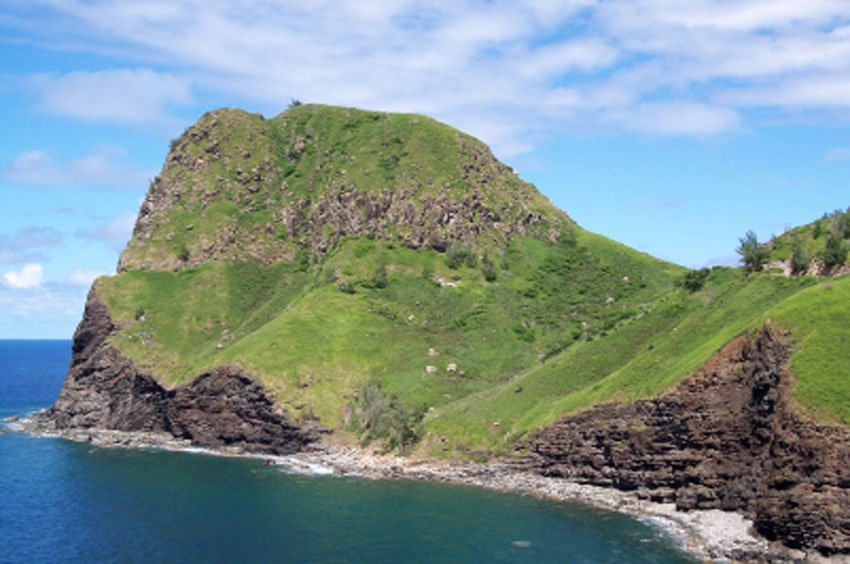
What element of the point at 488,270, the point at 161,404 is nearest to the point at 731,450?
the point at 488,270

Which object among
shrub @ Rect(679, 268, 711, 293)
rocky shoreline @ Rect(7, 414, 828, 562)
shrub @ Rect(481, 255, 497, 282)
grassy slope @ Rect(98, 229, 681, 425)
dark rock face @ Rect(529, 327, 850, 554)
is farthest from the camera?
shrub @ Rect(481, 255, 497, 282)

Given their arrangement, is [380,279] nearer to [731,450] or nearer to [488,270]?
[488,270]

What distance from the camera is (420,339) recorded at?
450 feet

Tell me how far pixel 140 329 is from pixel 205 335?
41.2 ft

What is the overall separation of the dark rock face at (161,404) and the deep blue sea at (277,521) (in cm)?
1230

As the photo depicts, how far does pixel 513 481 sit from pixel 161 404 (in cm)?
7048

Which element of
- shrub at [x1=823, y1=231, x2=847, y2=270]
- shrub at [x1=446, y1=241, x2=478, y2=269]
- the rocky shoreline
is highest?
shrub at [x1=446, y1=241, x2=478, y2=269]

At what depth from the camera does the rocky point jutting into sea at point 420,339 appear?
78.6 m

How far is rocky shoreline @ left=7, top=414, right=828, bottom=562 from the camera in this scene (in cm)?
6731

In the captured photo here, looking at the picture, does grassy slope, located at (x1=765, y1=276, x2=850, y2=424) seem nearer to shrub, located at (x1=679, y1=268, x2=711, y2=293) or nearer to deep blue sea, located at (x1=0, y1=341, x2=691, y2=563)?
deep blue sea, located at (x1=0, y1=341, x2=691, y2=563)

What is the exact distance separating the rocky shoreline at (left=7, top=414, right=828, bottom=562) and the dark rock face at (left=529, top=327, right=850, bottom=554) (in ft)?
4.91

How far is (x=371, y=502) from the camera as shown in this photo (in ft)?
284

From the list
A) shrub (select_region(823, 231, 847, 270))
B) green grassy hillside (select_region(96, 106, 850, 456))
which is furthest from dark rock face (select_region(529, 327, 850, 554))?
shrub (select_region(823, 231, 847, 270))

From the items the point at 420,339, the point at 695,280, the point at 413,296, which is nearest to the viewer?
the point at 695,280
